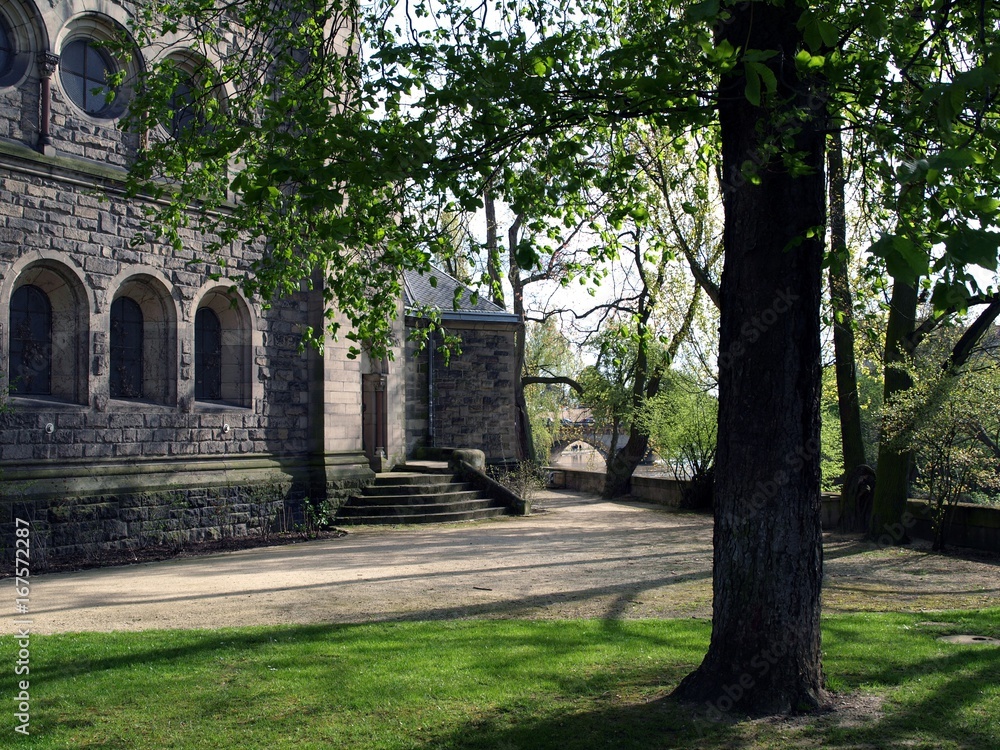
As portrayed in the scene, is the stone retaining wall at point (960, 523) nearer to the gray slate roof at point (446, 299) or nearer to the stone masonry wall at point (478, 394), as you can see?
the stone masonry wall at point (478, 394)

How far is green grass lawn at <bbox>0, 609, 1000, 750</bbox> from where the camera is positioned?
4.53 m

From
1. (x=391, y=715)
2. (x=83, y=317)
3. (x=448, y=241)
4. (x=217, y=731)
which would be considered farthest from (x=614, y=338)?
(x=83, y=317)

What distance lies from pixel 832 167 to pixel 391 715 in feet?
38.4

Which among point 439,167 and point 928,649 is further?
point 928,649

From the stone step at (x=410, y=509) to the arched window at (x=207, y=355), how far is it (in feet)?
10.5

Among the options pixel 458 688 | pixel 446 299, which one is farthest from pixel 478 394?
pixel 458 688

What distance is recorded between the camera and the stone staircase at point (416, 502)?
1628 cm

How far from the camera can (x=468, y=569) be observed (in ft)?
35.3

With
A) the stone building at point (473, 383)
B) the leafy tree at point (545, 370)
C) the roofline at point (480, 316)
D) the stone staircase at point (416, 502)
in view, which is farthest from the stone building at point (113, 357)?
the leafy tree at point (545, 370)

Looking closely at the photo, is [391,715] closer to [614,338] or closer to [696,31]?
[696,31]

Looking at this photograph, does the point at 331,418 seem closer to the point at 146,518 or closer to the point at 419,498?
the point at 419,498

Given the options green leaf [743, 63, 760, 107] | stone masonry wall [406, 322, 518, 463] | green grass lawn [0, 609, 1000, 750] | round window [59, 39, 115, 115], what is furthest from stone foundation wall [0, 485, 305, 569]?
green leaf [743, 63, 760, 107]

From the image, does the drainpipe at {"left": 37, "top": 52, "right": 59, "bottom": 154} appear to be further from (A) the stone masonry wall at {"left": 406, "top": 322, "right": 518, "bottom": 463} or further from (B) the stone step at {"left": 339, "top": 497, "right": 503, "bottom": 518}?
(A) the stone masonry wall at {"left": 406, "top": 322, "right": 518, "bottom": 463}

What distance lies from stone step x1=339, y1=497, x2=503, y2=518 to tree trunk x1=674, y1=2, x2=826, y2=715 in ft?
38.3
